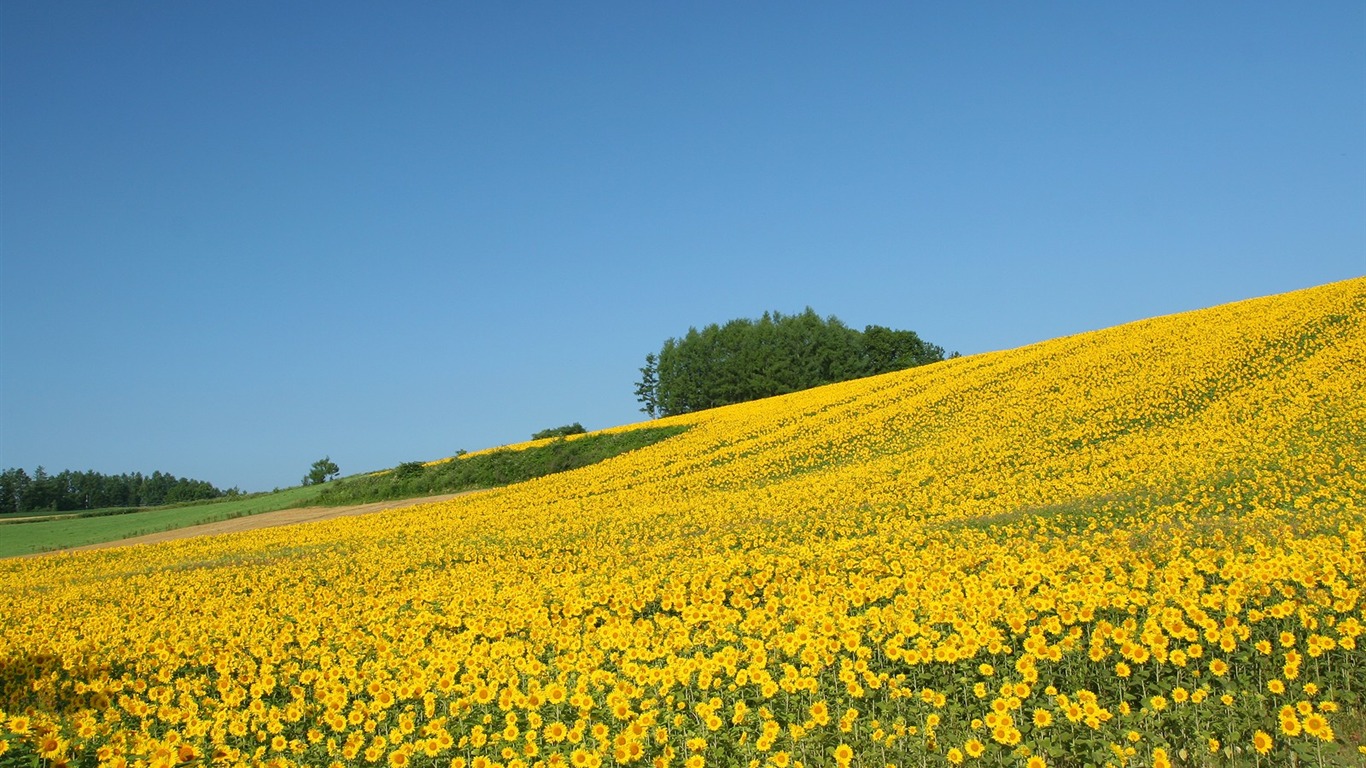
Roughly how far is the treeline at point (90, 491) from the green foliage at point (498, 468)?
144 feet

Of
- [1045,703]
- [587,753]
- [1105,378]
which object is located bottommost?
[1045,703]

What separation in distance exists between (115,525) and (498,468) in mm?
21418

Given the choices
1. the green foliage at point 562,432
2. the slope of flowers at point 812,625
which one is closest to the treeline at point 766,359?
the green foliage at point 562,432

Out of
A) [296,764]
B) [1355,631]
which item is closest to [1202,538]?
[1355,631]

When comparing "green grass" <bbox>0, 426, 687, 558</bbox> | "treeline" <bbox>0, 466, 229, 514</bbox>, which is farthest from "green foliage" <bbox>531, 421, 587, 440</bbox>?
"treeline" <bbox>0, 466, 229, 514</bbox>

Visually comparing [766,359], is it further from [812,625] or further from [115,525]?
[812,625]

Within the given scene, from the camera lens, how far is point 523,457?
155 feet

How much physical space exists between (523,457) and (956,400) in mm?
22334

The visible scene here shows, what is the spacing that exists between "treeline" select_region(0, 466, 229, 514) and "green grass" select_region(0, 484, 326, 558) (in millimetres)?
27928

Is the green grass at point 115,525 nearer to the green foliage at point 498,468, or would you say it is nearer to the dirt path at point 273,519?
the dirt path at point 273,519

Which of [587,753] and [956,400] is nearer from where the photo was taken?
[587,753]

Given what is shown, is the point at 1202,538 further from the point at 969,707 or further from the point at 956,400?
the point at 956,400

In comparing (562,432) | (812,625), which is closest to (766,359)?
(562,432)

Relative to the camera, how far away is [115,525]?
4894 centimetres
